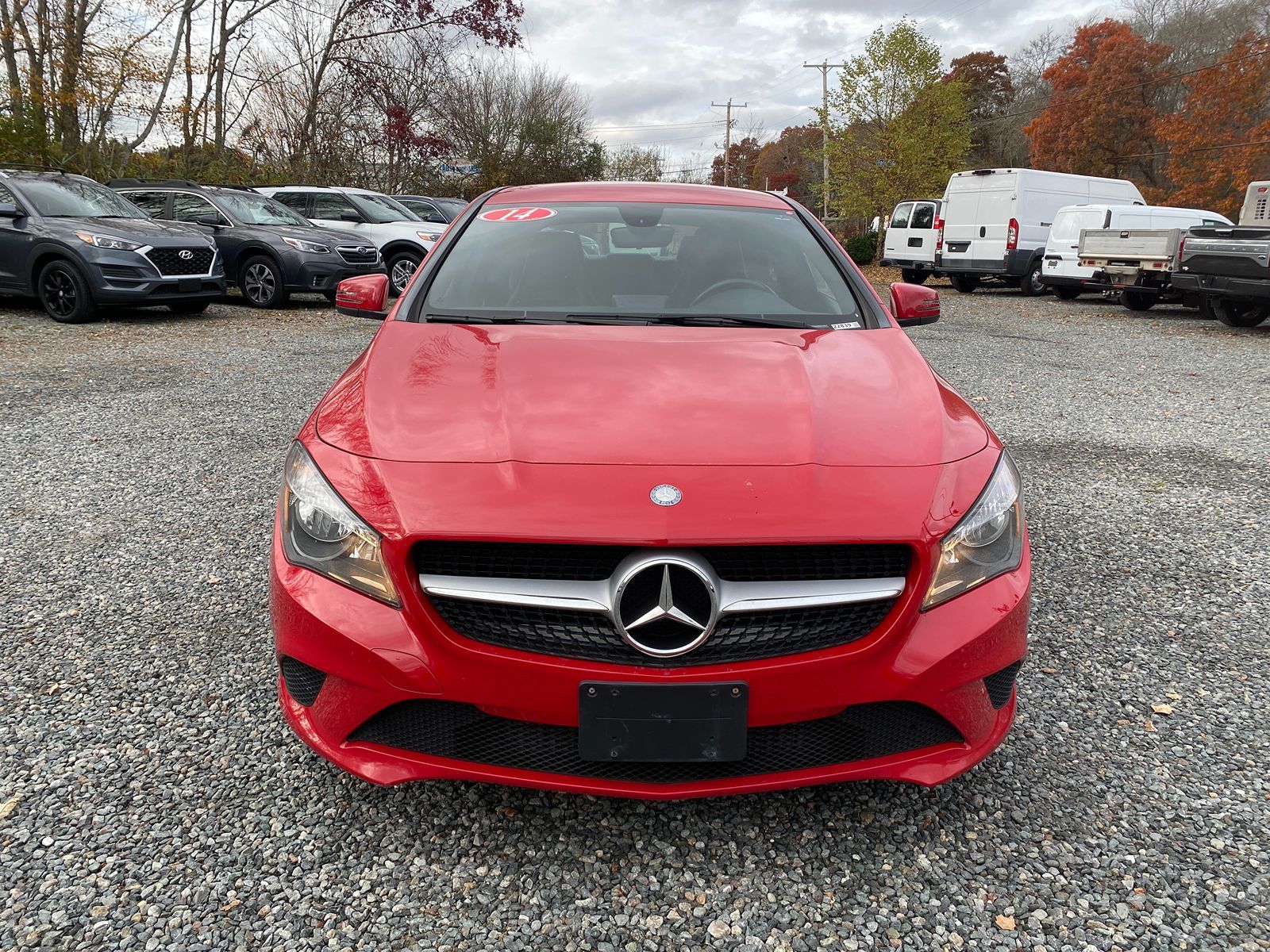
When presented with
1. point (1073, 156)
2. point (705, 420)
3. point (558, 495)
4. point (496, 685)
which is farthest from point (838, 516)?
point (1073, 156)

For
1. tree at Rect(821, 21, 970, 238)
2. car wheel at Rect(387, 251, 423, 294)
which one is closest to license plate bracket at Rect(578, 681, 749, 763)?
car wheel at Rect(387, 251, 423, 294)

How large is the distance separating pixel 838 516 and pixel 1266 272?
1195 centimetres

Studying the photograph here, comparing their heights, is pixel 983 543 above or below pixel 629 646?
above

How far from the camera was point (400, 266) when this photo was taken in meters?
14.1

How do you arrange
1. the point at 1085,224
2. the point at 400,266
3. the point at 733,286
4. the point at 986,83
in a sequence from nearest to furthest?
the point at 733,286, the point at 400,266, the point at 1085,224, the point at 986,83

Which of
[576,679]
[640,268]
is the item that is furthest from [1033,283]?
[576,679]

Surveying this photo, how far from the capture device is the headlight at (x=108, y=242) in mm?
9656

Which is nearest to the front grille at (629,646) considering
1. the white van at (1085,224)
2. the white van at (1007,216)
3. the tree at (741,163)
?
the white van at (1085,224)

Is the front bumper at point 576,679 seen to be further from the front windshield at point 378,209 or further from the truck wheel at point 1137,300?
the truck wheel at point 1137,300

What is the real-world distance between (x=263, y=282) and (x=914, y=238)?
1432 centimetres

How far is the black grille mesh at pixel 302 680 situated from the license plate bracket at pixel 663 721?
0.60m

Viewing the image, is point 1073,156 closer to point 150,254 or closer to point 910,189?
point 910,189

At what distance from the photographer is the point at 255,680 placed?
2.70 m

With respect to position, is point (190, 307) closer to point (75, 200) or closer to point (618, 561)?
point (75, 200)
